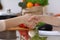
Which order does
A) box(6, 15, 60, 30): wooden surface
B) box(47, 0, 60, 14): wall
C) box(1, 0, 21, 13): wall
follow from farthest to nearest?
box(1, 0, 21, 13): wall → box(47, 0, 60, 14): wall → box(6, 15, 60, 30): wooden surface

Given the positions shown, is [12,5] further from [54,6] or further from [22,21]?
[22,21]

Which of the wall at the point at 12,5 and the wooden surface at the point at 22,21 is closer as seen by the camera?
the wooden surface at the point at 22,21

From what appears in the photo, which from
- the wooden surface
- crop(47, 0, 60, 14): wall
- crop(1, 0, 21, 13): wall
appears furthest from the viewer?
crop(1, 0, 21, 13): wall

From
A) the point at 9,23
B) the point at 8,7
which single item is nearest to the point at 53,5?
the point at 8,7

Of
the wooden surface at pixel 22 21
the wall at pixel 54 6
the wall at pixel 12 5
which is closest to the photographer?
the wooden surface at pixel 22 21

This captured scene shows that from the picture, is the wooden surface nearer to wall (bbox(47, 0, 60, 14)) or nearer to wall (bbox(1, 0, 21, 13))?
wall (bbox(47, 0, 60, 14))

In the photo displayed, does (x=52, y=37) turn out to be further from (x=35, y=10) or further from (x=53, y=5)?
(x=53, y=5)

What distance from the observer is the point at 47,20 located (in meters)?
0.84

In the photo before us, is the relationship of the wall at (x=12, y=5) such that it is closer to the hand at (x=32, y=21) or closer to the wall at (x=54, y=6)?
the wall at (x=54, y=6)

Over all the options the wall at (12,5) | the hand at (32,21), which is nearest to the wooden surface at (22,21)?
the hand at (32,21)

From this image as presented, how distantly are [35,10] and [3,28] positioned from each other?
2.28 ft

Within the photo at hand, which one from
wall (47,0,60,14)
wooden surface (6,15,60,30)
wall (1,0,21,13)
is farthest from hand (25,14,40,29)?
wall (1,0,21,13)

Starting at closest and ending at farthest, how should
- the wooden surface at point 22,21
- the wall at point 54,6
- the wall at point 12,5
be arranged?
the wooden surface at point 22,21, the wall at point 54,6, the wall at point 12,5

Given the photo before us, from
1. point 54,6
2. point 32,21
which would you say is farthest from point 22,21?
point 54,6
